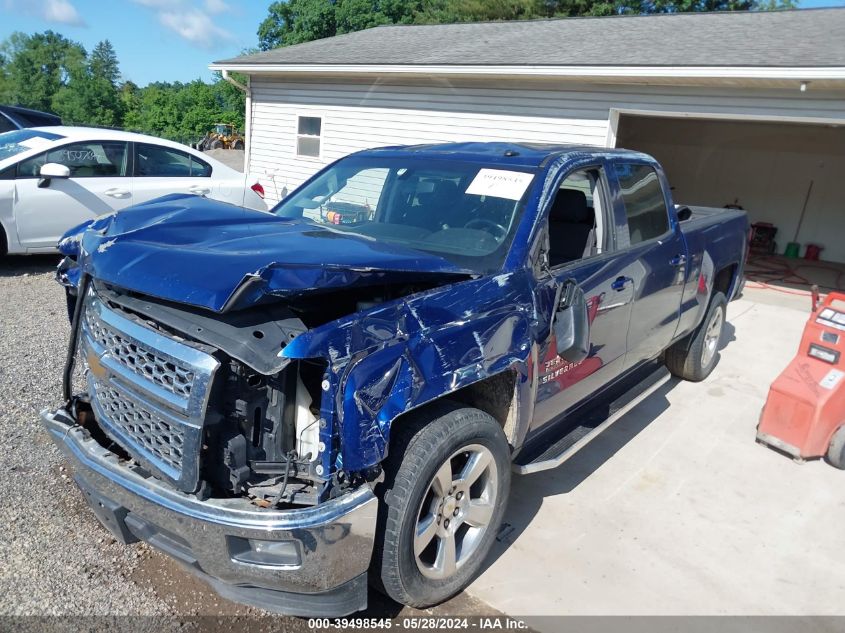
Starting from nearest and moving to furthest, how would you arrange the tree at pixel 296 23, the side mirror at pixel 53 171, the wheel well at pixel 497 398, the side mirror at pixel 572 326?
the wheel well at pixel 497 398 < the side mirror at pixel 572 326 < the side mirror at pixel 53 171 < the tree at pixel 296 23

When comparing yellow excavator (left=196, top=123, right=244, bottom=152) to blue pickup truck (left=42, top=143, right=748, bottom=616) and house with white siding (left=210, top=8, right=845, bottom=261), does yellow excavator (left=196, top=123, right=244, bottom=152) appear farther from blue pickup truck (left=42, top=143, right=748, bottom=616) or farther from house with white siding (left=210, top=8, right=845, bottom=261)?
blue pickup truck (left=42, top=143, right=748, bottom=616)

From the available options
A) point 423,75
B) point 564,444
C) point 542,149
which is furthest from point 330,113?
point 564,444

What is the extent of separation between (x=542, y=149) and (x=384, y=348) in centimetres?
203

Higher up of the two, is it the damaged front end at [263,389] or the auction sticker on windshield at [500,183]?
the auction sticker on windshield at [500,183]

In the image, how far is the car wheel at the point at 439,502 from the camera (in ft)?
7.75

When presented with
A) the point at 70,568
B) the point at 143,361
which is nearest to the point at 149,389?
the point at 143,361

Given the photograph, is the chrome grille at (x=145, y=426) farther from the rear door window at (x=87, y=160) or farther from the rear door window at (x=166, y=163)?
the rear door window at (x=166, y=163)

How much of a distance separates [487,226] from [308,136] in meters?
11.0

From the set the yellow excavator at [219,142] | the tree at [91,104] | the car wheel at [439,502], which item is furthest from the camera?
the tree at [91,104]

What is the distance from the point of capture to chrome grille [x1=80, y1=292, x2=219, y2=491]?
2.18 meters

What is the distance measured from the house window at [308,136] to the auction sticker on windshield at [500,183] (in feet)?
34.3

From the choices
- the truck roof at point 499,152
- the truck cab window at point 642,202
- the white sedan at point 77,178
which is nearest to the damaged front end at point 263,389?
the truck roof at point 499,152

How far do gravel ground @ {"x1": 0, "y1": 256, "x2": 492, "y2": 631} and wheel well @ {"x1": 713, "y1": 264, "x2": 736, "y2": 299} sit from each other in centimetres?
403

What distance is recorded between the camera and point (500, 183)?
11.0 ft
